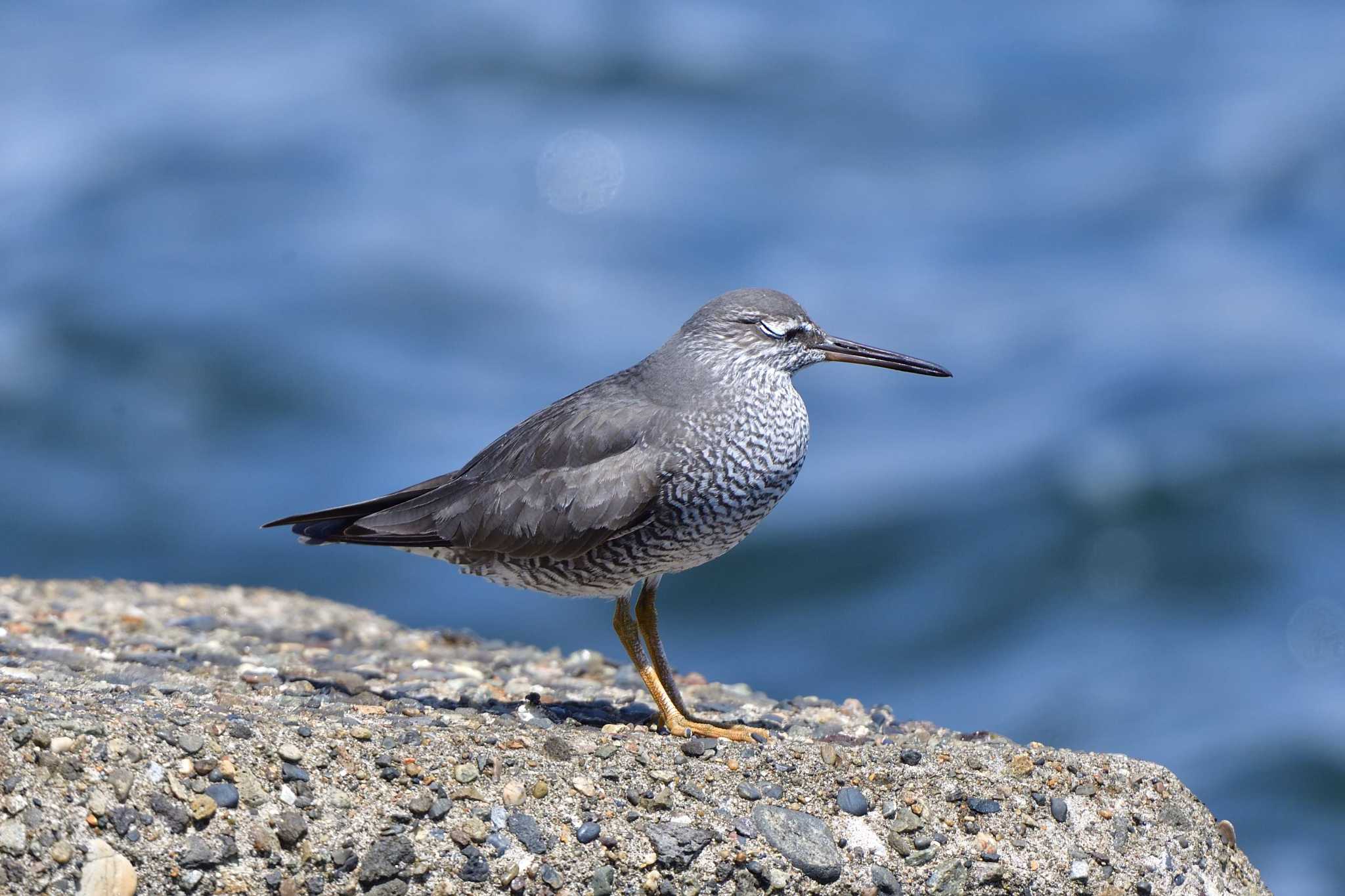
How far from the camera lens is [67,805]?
4.97m

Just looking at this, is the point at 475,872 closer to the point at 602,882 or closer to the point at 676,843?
the point at 602,882

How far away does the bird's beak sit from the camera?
7363 millimetres

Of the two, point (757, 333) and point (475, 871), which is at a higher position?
point (757, 333)

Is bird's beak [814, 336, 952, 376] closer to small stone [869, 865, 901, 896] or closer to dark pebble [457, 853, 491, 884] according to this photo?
small stone [869, 865, 901, 896]

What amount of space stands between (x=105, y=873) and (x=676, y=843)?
206cm

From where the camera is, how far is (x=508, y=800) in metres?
5.59

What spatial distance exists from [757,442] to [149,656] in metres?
3.35

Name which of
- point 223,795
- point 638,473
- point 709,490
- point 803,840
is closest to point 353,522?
point 638,473

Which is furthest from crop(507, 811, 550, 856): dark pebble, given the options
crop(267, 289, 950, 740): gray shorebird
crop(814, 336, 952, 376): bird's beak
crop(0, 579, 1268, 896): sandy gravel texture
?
crop(814, 336, 952, 376): bird's beak

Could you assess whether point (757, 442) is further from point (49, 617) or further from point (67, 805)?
point (49, 617)

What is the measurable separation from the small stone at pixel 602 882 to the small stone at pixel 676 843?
202mm

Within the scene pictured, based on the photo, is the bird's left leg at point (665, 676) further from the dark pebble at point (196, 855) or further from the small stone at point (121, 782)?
the small stone at point (121, 782)

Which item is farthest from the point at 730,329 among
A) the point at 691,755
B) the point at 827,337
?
the point at 691,755

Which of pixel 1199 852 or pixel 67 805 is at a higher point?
pixel 1199 852
